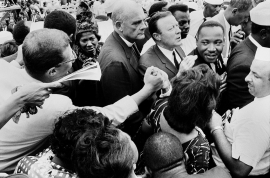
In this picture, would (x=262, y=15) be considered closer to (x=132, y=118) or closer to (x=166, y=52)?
(x=166, y=52)

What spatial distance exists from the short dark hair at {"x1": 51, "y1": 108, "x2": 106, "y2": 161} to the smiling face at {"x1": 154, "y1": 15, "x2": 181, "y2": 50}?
53.7 inches

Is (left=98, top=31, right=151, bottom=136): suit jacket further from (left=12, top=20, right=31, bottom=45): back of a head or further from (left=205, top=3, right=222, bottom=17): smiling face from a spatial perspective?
(left=205, top=3, right=222, bottom=17): smiling face

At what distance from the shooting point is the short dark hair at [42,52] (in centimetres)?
168

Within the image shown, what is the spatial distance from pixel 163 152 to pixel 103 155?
1.36 ft

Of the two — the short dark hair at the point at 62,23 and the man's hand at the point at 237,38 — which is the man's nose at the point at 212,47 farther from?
the short dark hair at the point at 62,23

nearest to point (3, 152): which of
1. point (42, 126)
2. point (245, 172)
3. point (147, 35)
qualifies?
point (42, 126)

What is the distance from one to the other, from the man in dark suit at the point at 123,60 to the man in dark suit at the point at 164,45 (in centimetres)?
13

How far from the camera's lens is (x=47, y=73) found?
173 centimetres

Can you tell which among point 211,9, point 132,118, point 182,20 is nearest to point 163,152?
point 132,118

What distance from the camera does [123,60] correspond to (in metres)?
2.44

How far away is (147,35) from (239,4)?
3.97 feet

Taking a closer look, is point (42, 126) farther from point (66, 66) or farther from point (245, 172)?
point (245, 172)

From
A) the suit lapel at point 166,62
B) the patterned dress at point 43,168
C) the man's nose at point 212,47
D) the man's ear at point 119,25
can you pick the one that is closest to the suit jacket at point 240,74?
the man's nose at point 212,47

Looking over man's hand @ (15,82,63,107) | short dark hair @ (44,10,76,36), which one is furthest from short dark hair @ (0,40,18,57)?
man's hand @ (15,82,63,107)
